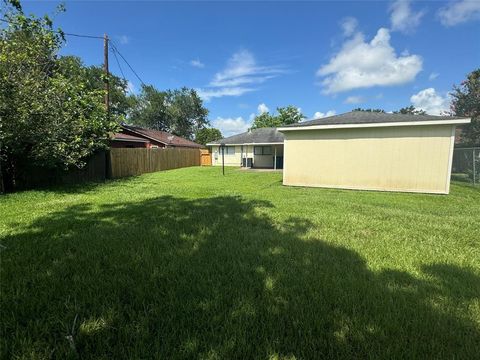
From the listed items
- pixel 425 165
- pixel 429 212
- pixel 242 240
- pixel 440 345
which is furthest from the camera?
pixel 425 165

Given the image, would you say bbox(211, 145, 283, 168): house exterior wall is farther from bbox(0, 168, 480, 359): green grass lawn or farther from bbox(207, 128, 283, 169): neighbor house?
bbox(0, 168, 480, 359): green grass lawn

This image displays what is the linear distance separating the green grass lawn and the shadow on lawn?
1 cm

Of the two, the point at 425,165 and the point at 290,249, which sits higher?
the point at 425,165

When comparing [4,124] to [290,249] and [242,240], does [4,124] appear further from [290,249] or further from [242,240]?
[290,249]

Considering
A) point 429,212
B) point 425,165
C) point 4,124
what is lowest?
point 429,212

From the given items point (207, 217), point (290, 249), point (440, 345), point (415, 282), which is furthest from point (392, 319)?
point (207, 217)

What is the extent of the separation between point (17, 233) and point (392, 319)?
16.7 ft

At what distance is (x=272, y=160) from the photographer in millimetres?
25281

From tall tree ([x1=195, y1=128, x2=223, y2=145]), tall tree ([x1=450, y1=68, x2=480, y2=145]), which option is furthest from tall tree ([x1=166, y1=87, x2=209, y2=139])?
tall tree ([x1=450, y1=68, x2=480, y2=145])

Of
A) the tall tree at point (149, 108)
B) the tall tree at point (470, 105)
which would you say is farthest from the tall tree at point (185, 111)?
the tall tree at point (470, 105)

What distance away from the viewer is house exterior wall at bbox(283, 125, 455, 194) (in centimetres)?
973

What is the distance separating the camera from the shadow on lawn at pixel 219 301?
1915 millimetres

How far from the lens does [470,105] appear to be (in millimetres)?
25203

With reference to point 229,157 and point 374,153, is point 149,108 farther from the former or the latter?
point 374,153
